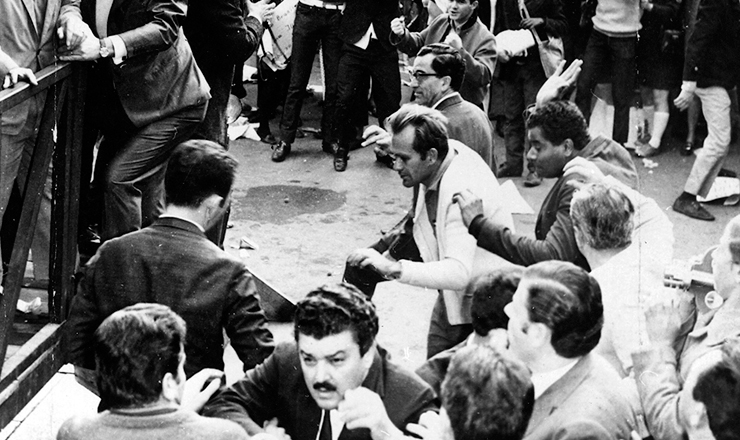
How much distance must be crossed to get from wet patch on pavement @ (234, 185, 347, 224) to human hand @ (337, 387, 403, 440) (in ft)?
17.2

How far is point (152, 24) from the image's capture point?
5.25 m

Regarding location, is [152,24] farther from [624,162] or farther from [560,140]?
[624,162]

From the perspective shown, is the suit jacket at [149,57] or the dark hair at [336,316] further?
A: the suit jacket at [149,57]

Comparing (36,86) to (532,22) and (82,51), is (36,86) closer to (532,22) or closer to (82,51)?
(82,51)

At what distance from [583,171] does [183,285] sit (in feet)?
6.51

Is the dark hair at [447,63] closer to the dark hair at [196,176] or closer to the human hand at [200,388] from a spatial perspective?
the dark hair at [196,176]

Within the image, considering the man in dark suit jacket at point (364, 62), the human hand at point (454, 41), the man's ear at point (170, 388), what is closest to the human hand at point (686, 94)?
the human hand at point (454, 41)

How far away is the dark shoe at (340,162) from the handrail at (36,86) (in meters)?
4.84

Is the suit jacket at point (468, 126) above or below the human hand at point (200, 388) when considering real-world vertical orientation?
below

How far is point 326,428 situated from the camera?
138 inches

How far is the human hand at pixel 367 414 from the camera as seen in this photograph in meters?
3.08

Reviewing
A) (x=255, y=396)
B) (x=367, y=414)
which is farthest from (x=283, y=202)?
(x=367, y=414)

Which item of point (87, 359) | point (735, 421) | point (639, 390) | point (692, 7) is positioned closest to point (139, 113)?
point (87, 359)

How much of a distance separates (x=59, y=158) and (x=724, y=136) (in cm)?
567
